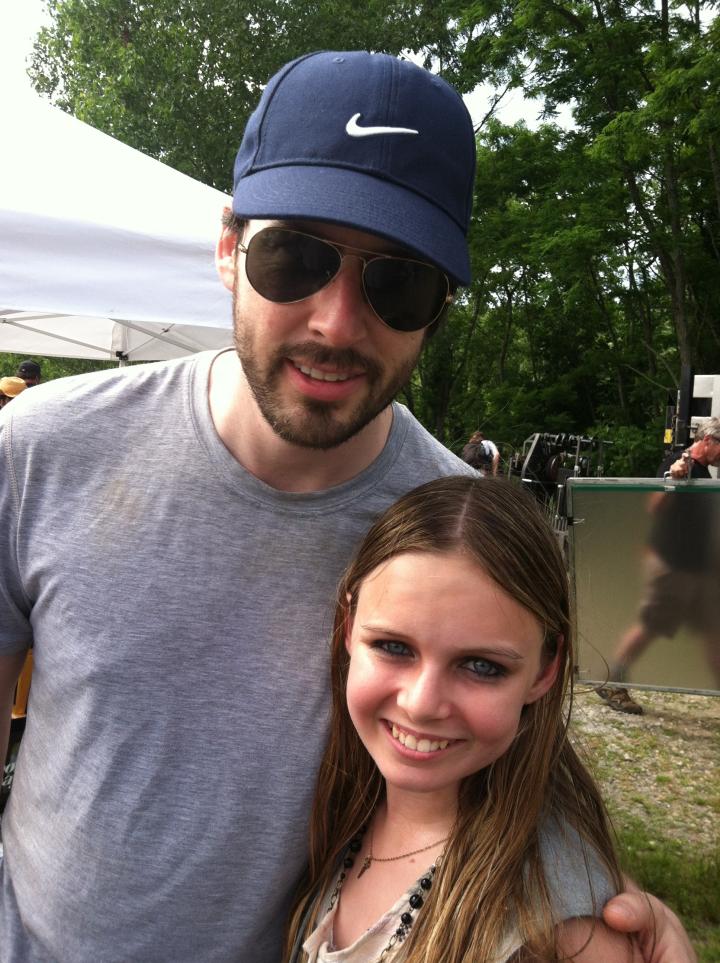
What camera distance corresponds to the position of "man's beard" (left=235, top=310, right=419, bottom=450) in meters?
1.33

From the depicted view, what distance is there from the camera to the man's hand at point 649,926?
1182 millimetres

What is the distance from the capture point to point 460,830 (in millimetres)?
1388

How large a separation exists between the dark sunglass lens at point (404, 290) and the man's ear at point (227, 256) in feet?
0.94

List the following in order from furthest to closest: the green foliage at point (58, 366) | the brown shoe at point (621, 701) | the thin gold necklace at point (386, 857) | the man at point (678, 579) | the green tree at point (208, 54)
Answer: the green foliage at point (58, 366)
the green tree at point (208, 54)
the brown shoe at point (621, 701)
the man at point (678, 579)
the thin gold necklace at point (386, 857)

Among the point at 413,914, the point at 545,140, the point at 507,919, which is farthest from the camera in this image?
Result: the point at 545,140

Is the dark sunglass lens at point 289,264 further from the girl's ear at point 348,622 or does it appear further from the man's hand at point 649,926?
the man's hand at point 649,926

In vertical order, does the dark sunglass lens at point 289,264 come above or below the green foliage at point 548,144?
below

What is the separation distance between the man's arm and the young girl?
2.13ft

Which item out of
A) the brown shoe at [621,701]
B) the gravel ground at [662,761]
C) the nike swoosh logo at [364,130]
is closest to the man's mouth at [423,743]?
the nike swoosh logo at [364,130]

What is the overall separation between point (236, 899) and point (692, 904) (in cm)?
313

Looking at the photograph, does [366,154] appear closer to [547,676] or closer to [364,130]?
[364,130]

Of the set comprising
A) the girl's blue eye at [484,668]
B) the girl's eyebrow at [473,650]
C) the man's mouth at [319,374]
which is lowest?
the girl's blue eye at [484,668]

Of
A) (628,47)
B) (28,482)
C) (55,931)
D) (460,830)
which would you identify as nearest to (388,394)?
(28,482)

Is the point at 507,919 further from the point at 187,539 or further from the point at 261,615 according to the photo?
the point at 187,539
